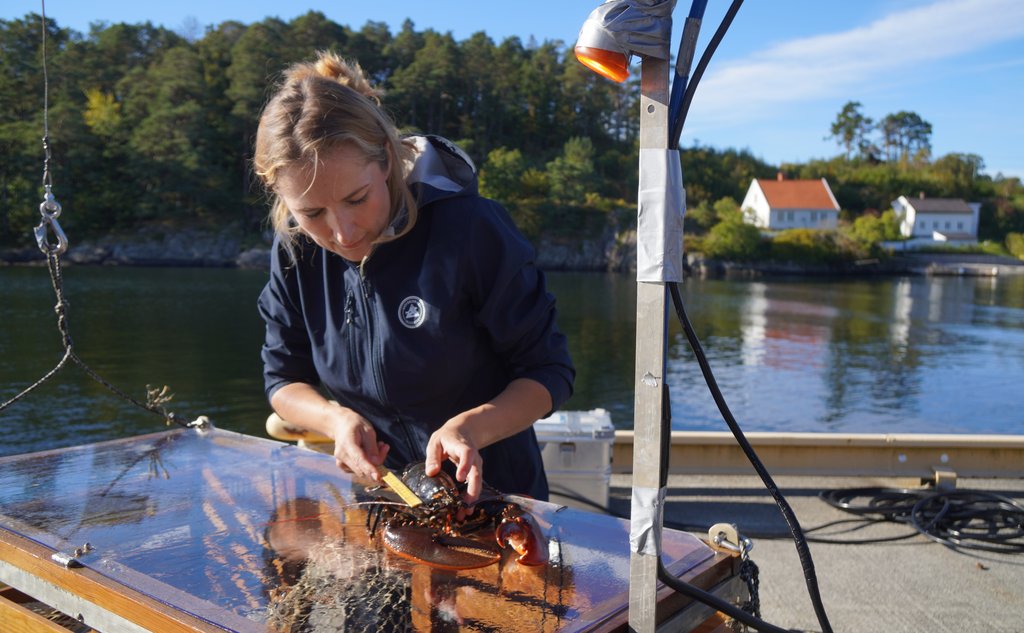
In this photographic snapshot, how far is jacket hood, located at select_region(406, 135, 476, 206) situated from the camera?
6.28ft

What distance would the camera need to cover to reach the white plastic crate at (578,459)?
4.27 meters

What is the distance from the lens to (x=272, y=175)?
5.90 feet

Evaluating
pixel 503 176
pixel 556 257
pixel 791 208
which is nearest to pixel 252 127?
pixel 503 176

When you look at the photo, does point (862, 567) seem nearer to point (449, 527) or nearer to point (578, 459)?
point (578, 459)

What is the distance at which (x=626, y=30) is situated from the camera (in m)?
1.08

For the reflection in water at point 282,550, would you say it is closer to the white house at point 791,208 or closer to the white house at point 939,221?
the white house at point 791,208

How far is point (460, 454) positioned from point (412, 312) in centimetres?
39

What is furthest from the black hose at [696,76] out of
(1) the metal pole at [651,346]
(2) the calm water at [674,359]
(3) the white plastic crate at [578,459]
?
(2) the calm water at [674,359]

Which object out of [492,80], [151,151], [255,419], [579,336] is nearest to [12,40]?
[151,151]

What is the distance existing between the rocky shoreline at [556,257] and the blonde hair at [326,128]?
56.9 metres

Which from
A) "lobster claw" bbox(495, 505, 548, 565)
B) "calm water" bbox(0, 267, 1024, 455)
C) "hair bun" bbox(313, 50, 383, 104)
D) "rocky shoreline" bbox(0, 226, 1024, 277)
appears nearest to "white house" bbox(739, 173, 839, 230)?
"rocky shoreline" bbox(0, 226, 1024, 277)

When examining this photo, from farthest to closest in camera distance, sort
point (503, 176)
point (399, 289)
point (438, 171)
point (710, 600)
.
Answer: point (503, 176) → point (438, 171) → point (399, 289) → point (710, 600)

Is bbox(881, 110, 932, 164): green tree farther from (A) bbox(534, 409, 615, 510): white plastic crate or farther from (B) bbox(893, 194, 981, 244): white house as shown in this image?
(A) bbox(534, 409, 615, 510): white plastic crate

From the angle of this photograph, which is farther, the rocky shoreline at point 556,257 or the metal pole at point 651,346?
the rocky shoreline at point 556,257
